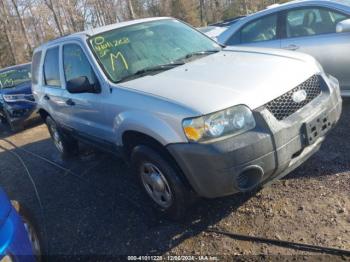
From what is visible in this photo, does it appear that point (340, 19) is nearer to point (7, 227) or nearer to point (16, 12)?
point (7, 227)

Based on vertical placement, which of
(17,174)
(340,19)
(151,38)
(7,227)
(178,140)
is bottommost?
(17,174)

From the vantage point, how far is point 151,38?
14.7 feet

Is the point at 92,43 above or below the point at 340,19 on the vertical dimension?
above

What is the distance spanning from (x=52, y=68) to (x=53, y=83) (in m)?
0.21

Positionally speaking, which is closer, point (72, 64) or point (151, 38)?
point (151, 38)

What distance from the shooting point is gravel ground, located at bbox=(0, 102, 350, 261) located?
3.30m

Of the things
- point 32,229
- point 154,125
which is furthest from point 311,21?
point 32,229

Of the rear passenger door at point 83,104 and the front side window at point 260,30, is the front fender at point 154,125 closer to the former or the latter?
the rear passenger door at point 83,104

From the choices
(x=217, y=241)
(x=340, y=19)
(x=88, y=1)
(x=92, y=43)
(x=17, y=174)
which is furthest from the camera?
(x=88, y=1)

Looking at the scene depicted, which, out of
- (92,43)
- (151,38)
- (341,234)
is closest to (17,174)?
(92,43)

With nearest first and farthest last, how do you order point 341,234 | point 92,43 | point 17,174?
point 341,234 < point 92,43 < point 17,174

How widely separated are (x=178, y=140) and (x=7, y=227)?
1439 mm

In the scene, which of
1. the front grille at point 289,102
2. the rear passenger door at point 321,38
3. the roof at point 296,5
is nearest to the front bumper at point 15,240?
the front grille at point 289,102

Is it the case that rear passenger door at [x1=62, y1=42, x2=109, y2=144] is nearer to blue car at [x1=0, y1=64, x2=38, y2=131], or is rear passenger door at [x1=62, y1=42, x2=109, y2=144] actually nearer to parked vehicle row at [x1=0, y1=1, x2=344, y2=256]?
parked vehicle row at [x1=0, y1=1, x2=344, y2=256]
